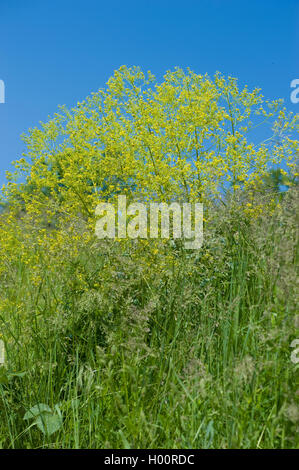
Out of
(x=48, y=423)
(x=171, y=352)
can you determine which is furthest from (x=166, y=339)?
(x=48, y=423)

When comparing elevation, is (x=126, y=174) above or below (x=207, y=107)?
below

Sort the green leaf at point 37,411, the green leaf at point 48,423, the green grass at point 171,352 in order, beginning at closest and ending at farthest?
the green grass at point 171,352
the green leaf at point 48,423
the green leaf at point 37,411

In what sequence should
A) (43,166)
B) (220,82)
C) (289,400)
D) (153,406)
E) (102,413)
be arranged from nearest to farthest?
1. (289,400)
2. (153,406)
3. (102,413)
4. (220,82)
5. (43,166)

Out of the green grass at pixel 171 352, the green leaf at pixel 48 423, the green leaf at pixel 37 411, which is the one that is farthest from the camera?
the green leaf at pixel 37 411

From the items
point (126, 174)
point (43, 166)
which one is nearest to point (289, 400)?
point (126, 174)

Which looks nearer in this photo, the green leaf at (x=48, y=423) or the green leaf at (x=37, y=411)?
the green leaf at (x=48, y=423)

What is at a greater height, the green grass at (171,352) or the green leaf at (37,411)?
the green grass at (171,352)

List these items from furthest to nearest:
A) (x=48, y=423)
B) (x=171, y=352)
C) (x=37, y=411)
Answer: (x=171, y=352) → (x=37, y=411) → (x=48, y=423)

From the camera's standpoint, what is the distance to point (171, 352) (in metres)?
2.79

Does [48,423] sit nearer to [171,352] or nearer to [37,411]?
[37,411]

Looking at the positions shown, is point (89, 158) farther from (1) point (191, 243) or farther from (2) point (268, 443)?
(2) point (268, 443)

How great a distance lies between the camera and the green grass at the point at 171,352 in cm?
211

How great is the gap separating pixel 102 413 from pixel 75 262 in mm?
1009

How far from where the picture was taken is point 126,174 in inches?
244
